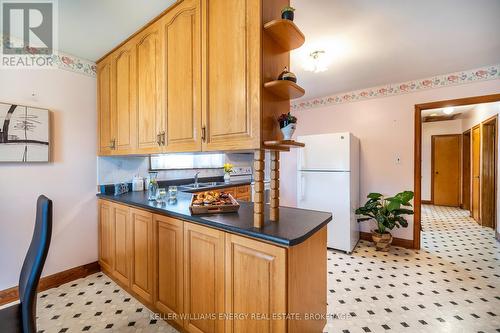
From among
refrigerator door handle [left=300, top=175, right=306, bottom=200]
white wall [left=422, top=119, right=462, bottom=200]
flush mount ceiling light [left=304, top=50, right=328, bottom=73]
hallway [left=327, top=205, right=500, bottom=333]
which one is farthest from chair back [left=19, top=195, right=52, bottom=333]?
white wall [left=422, top=119, right=462, bottom=200]

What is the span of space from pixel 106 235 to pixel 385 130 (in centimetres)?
391

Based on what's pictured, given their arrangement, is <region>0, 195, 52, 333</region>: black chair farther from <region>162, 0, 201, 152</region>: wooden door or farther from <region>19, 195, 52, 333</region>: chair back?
<region>162, 0, 201, 152</region>: wooden door

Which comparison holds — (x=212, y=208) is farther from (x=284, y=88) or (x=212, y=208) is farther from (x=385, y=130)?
(x=385, y=130)

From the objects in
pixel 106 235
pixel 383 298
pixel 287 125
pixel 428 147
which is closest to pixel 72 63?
pixel 106 235

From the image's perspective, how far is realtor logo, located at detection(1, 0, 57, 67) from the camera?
5.35ft

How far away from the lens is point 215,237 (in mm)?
1314

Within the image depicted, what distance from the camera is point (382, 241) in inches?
119

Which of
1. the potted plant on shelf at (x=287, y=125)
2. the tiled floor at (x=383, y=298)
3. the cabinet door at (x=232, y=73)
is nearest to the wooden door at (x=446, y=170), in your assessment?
the tiled floor at (x=383, y=298)

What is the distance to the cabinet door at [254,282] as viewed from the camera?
106cm

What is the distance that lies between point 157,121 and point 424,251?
370cm

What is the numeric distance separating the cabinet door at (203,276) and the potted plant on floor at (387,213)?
99.7 inches

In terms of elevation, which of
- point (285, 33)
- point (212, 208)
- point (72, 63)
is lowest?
point (212, 208)

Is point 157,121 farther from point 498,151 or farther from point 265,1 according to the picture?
point 498,151

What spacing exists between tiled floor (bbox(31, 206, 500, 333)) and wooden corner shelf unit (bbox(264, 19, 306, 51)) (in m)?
2.01
